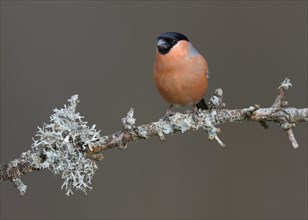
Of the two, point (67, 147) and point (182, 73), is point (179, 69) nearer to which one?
point (182, 73)

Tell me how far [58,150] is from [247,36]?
2719 millimetres

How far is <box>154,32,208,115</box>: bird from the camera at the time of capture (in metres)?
3.48

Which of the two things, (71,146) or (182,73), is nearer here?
(71,146)

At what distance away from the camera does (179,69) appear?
351cm

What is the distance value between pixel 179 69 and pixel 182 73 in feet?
0.10

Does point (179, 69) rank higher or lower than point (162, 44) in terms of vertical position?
lower

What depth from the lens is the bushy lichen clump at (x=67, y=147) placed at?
2.71 metres

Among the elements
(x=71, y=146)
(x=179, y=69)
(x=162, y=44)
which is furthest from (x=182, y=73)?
(x=71, y=146)

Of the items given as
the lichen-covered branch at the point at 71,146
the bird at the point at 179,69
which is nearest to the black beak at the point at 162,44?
the bird at the point at 179,69

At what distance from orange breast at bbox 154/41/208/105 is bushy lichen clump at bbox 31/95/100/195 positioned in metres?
0.88

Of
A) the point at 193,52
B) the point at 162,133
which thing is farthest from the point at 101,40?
the point at 162,133

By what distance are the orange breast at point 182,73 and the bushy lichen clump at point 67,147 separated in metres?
0.88

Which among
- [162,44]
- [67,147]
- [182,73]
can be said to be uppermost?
[162,44]

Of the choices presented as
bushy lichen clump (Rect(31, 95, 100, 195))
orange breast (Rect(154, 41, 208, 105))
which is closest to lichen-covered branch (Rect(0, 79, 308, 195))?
bushy lichen clump (Rect(31, 95, 100, 195))
